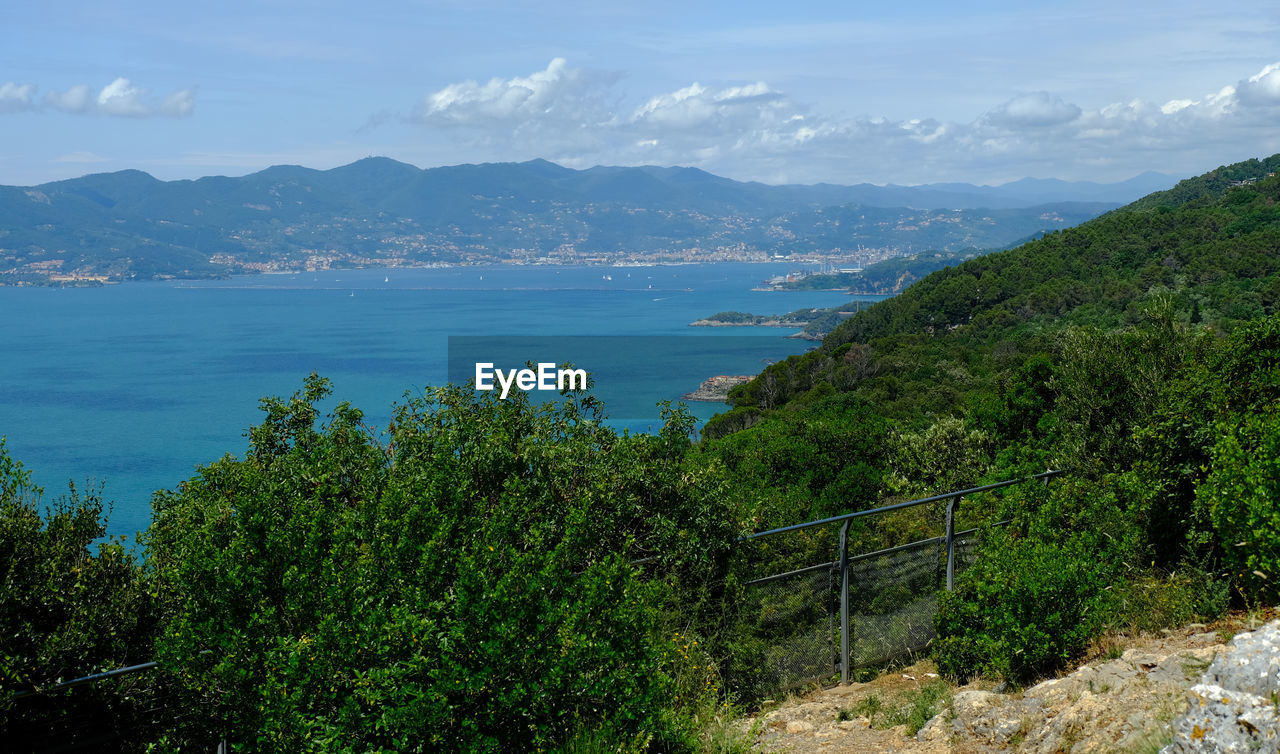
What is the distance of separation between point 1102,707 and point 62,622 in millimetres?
6811

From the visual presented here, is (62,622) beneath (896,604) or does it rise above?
above

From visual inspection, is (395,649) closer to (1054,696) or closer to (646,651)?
(646,651)

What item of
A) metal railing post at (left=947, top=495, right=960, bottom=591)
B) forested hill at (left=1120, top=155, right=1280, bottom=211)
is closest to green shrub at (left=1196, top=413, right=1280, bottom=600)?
metal railing post at (left=947, top=495, right=960, bottom=591)

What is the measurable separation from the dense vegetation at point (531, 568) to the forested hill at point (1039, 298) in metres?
31.1

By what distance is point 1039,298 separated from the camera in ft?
242

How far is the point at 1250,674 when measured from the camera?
3936mm

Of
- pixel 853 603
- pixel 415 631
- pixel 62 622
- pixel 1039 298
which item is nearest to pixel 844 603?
pixel 853 603

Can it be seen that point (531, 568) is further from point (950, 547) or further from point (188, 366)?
point (188, 366)

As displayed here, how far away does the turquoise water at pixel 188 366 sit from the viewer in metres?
80.3

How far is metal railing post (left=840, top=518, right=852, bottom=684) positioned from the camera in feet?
24.3

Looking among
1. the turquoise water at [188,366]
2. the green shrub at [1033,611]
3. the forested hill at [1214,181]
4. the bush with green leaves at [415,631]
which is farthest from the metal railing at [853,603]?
the forested hill at [1214,181]

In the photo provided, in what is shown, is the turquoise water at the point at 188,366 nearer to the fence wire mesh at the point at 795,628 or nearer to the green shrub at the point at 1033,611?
the fence wire mesh at the point at 795,628

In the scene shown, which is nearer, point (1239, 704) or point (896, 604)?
point (1239, 704)

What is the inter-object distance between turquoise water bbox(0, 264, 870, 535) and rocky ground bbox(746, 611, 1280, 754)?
119 feet
